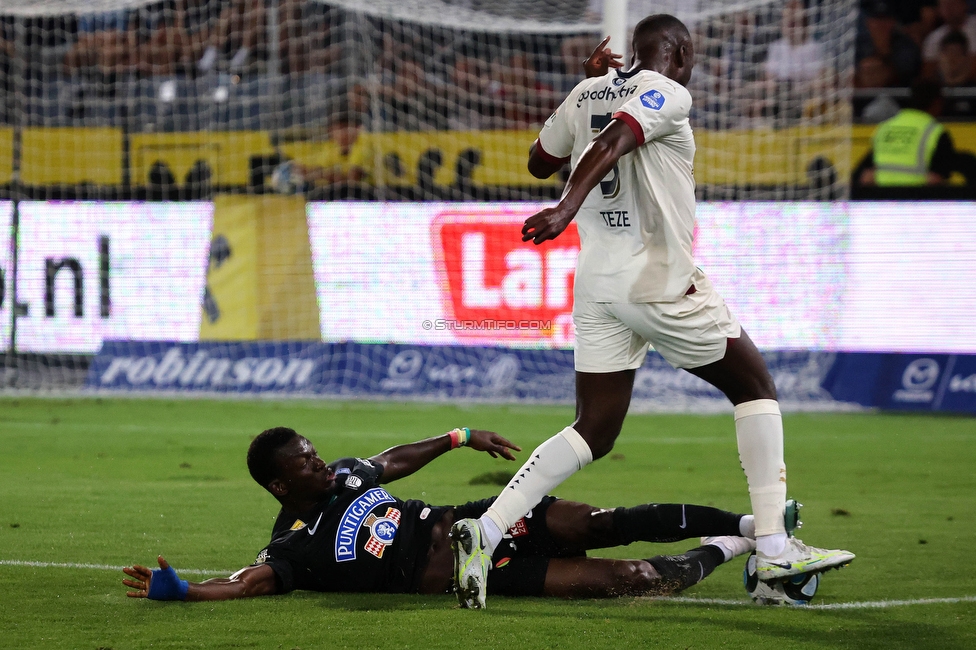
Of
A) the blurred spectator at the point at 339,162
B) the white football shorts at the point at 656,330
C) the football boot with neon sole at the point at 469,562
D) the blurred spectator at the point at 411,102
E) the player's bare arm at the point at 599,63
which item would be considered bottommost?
the football boot with neon sole at the point at 469,562

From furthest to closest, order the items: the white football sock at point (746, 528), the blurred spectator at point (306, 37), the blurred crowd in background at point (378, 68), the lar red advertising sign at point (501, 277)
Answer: the blurred spectator at point (306, 37), the blurred crowd in background at point (378, 68), the lar red advertising sign at point (501, 277), the white football sock at point (746, 528)

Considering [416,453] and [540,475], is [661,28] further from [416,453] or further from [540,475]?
[416,453]

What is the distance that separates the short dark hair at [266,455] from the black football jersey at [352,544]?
0.20 meters

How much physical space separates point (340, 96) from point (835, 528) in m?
9.24

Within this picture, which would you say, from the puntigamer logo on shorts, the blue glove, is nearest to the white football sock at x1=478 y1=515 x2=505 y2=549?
the blue glove

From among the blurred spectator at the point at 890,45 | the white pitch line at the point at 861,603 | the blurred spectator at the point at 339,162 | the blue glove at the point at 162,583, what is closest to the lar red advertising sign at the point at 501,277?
the blurred spectator at the point at 339,162

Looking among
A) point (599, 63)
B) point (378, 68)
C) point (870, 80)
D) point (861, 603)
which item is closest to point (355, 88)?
point (378, 68)

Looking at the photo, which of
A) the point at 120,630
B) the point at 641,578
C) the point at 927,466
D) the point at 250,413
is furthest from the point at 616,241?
the point at 250,413

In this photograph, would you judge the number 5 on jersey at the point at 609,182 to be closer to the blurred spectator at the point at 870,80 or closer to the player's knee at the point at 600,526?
the player's knee at the point at 600,526

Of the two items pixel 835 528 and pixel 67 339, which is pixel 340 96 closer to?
pixel 67 339

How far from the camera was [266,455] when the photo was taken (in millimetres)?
4285

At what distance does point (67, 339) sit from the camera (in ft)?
41.0

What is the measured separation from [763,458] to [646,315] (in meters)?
0.64

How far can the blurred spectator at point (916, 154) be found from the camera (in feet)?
42.5
